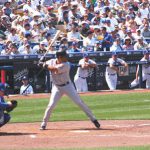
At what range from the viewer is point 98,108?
17.1 metres

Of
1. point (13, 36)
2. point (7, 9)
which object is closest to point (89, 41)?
point (13, 36)

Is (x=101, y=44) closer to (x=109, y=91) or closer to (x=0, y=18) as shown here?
(x=109, y=91)

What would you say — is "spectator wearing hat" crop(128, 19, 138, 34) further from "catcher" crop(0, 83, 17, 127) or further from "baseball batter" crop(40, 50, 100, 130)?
"catcher" crop(0, 83, 17, 127)

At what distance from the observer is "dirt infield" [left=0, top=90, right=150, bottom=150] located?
1067cm

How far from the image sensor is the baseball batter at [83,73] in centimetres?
2298

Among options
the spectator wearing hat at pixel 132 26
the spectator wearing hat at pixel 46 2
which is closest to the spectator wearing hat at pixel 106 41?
the spectator wearing hat at pixel 132 26

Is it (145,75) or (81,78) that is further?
(145,75)

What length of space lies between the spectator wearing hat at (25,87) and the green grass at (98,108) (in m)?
2.10

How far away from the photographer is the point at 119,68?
947 inches

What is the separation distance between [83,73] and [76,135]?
11.6 meters

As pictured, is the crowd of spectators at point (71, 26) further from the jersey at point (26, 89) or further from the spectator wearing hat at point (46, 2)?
the jersey at point (26, 89)

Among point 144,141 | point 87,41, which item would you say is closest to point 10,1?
point 87,41

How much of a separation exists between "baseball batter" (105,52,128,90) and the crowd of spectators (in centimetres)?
72

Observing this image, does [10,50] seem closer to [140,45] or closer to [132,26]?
[140,45]
